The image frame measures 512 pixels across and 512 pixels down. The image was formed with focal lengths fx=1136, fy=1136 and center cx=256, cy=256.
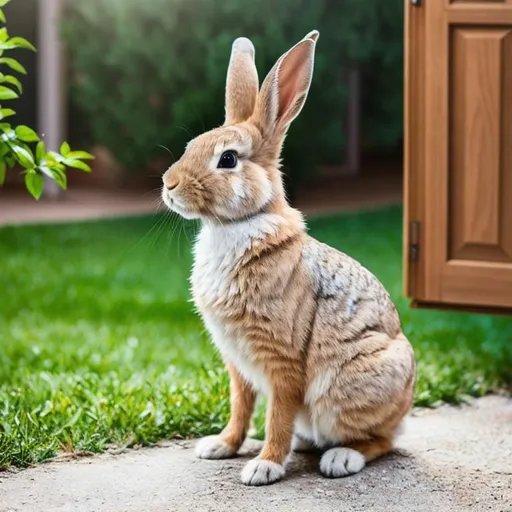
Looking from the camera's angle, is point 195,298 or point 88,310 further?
point 88,310

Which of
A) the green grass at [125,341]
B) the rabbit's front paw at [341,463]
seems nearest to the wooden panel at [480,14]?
the green grass at [125,341]

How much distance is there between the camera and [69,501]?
3.22 metres

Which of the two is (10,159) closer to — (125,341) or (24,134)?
(24,134)

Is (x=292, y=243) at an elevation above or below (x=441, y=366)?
above

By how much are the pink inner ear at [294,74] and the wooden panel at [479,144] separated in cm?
85

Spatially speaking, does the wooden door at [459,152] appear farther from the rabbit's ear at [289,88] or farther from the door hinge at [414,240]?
the rabbit's ear at [289,88]

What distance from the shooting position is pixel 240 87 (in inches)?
136

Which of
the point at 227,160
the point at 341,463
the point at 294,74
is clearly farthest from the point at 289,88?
the point at 341,463

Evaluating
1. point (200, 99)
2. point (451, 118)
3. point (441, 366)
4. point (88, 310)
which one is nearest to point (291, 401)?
point (451, 118)

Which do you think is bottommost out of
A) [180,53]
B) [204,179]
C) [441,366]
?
[441,366]

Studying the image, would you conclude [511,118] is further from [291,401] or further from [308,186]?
[308,186]

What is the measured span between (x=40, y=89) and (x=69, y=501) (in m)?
6.67

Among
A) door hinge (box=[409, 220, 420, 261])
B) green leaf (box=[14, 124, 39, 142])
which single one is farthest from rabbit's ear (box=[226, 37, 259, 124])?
door hinge (box=[409, 220, 420, 261])

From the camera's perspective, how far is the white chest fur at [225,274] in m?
3.29
